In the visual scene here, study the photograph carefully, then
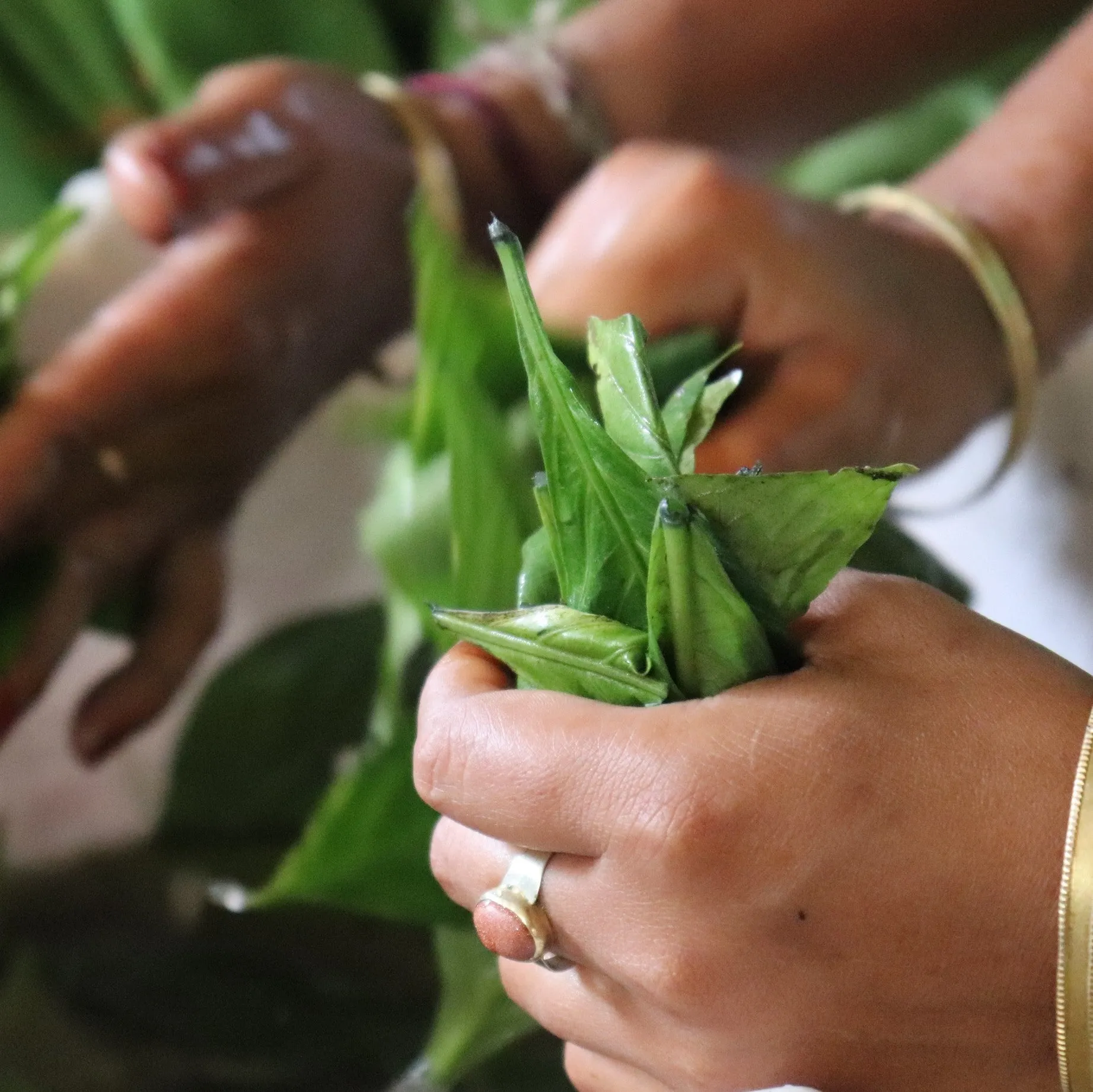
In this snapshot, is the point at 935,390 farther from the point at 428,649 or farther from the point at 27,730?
the point at 27,730

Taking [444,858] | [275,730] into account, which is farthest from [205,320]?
[444,858]

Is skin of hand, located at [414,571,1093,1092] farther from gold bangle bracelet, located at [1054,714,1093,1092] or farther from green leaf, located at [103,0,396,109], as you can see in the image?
green leaf, located at [103,0,396,109]

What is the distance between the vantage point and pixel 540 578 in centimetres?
20

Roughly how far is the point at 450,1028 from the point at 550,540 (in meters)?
0.17

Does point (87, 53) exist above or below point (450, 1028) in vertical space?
above

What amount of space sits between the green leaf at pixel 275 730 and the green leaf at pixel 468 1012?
0.11 m

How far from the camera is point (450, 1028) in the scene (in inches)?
12.0

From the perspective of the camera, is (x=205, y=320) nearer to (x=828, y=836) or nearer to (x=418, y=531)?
(x=418, y=531)

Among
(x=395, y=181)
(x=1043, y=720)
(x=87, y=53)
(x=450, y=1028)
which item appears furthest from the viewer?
(x=87, y=53)

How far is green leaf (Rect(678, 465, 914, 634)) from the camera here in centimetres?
16

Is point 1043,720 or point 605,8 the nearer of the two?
point 1043,720

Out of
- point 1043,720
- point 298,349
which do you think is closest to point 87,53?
point 298,349

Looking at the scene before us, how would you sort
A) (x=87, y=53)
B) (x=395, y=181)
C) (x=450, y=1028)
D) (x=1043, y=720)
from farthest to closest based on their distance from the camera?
(x=87, y=53) < (x=395, y=181) < (x=450, y=1028) < (x=1043, y=720)

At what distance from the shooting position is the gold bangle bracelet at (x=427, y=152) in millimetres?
384
